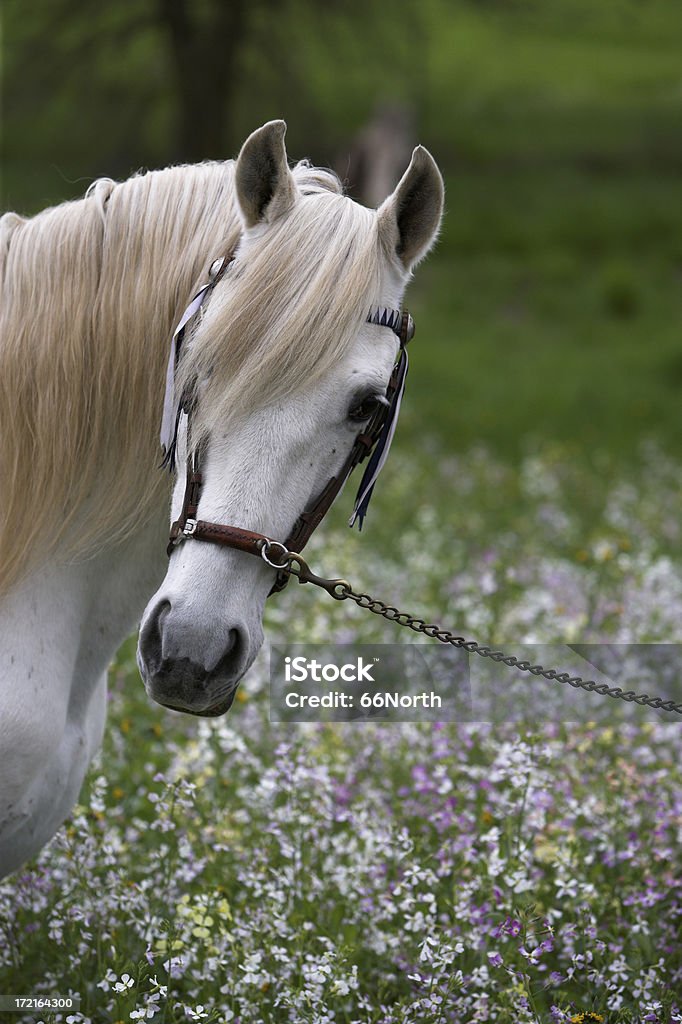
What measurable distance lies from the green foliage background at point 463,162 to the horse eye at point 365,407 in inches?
376

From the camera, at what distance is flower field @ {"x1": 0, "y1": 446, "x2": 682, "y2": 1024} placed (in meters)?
3.18

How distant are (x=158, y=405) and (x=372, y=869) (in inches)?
69.5

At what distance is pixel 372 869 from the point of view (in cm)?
364

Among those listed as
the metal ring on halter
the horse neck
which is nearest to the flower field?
the horse neck

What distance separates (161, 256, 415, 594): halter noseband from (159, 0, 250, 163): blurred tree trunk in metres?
16.5

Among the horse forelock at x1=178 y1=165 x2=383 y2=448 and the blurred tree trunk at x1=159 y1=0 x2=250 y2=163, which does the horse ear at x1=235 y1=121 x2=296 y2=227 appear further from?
the blurred tree trunk at x1=159 y1=0 x2=250 y2=163

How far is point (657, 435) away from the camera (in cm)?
1391

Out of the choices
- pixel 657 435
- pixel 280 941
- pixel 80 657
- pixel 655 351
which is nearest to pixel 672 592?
pixel 280 941

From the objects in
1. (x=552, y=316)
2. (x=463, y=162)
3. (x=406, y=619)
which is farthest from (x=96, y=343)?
(x=463, y=162)

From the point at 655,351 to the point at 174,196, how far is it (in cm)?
1571

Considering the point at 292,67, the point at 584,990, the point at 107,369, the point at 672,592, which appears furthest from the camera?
the point at 292,67

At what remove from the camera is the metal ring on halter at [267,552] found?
2.48 m

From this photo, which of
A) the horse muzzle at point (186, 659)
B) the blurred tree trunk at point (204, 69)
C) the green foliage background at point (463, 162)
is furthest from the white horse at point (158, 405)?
the blurred tree trunk at point (204, 69)

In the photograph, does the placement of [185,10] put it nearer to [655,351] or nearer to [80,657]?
[655,351]
